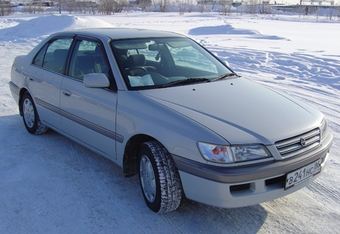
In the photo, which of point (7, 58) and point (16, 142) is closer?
point (16, 142)

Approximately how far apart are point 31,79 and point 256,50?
8726 millimetres

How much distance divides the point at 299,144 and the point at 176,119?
1.00m

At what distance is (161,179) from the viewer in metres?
2.84

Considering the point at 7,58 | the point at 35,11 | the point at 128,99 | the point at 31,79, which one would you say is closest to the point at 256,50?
the point at 7,58

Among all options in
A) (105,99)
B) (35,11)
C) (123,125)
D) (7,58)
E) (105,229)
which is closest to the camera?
(105,229)

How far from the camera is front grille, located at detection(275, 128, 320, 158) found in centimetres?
267

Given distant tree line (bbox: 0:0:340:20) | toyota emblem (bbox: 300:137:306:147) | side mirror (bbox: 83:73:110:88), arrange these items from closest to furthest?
toyota emblem (bbox: 300:137:306:147) → side mirror (bbox: 83:73:110:88) → distant tree line (bbox: 0:0:340:20)

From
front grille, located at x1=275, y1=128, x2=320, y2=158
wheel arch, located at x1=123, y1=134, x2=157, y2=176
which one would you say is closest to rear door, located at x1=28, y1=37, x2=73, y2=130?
wheel arch, located at x1=123, y1=134, x2=157, y2=176

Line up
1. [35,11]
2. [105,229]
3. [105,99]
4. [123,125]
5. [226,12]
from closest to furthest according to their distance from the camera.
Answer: [105,229]
[123,125]
[105,99]
[35,11]
[226,12]

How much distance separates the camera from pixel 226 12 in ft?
157

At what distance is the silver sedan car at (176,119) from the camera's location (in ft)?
8.51

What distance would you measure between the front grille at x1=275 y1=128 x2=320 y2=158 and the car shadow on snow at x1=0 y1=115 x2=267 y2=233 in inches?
26.6

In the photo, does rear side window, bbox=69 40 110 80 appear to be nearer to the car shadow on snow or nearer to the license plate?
the car shadow on snow

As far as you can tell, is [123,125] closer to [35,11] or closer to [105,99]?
[105,99]
